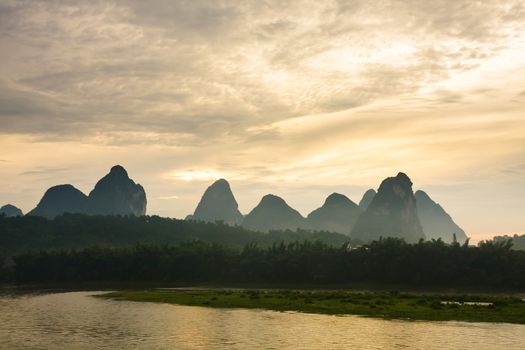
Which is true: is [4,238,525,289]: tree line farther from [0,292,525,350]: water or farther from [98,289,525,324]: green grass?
[0,292,525,350]: water

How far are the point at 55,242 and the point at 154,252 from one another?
252 feet

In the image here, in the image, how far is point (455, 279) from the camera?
332ft

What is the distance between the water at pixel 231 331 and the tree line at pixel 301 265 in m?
56.2

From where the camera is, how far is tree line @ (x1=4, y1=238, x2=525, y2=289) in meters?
101

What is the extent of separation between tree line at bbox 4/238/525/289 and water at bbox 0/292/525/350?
56161mm

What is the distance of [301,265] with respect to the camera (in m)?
116

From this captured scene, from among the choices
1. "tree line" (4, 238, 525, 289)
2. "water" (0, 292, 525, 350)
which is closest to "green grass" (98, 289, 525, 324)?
"water" (0, 292, 525, 350)

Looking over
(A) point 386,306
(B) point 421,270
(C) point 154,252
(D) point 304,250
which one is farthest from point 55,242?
(A) point 386,306

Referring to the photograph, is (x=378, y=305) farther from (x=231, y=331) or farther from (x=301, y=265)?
(x=301, y=265)

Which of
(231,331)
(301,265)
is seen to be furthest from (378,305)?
(301,265)

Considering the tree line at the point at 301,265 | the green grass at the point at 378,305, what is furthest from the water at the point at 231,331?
the tree line at the point at 301,265

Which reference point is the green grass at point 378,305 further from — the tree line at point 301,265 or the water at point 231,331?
the tree line at point 301,265

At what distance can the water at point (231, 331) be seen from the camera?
123 ft

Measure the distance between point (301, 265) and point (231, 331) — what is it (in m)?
74.3
